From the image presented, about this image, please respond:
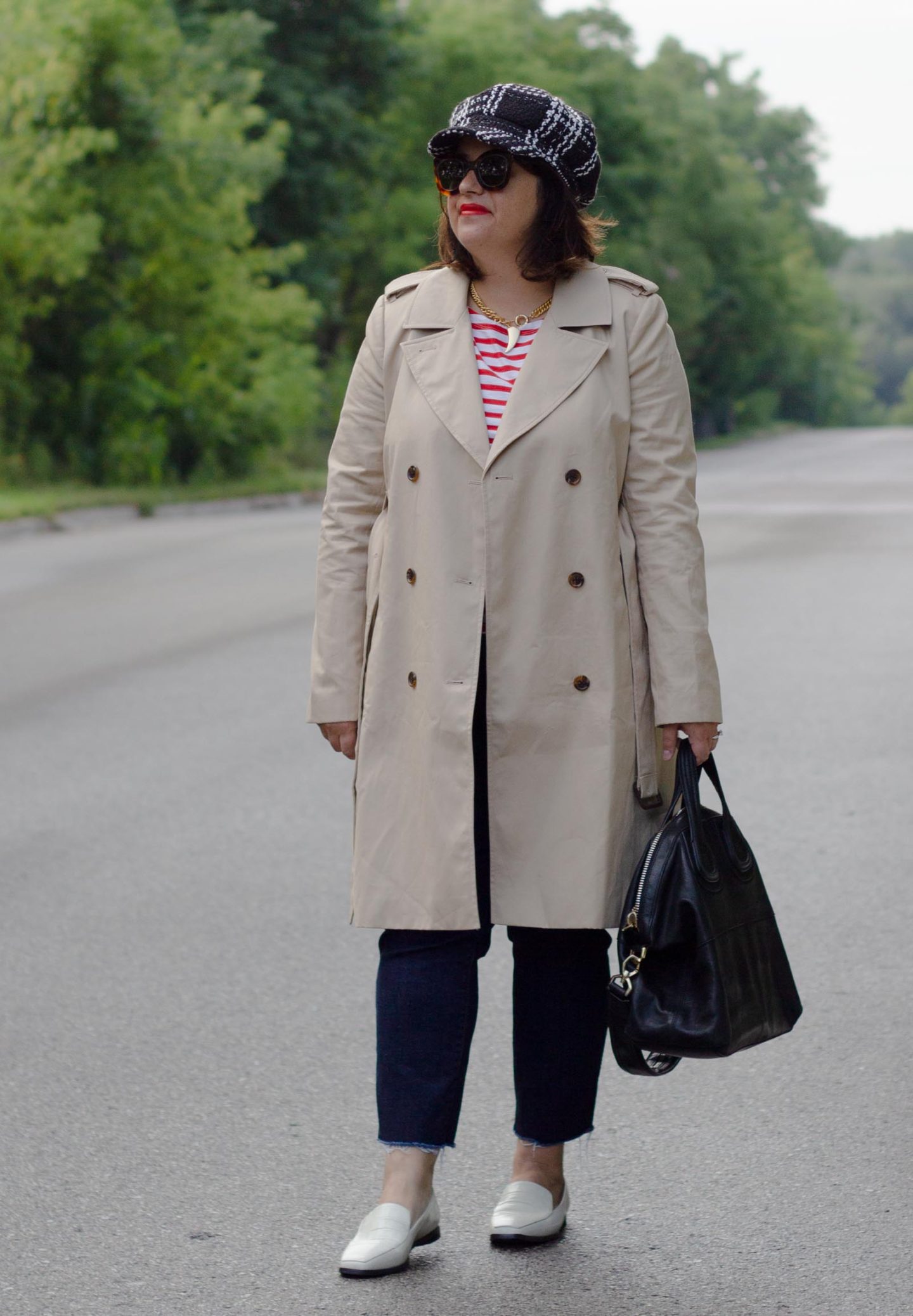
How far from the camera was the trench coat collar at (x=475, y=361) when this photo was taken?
123 inches

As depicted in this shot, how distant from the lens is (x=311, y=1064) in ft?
13.8

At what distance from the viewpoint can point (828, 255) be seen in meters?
97.8

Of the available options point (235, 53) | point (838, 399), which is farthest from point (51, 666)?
point (838, 399)

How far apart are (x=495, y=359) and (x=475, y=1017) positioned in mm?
1088

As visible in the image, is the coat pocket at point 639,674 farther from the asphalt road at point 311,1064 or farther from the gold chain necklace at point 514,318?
the asphalt road at point 311,1064

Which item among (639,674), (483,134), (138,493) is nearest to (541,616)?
(639,674)

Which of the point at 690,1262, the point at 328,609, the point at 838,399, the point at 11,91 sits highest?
the point at 11,91

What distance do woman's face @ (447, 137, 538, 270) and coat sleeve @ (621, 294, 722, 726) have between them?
0.26 meters

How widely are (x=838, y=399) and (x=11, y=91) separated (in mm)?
77909

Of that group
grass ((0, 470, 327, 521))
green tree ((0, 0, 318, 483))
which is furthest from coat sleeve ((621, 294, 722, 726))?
green tree ((0, 0, 318, 483))

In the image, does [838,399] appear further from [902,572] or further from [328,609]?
[328,609]

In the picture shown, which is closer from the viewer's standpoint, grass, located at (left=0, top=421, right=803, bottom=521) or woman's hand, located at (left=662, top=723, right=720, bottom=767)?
woman's hand, located at (left=662, top=723, right=720, bottom=767)

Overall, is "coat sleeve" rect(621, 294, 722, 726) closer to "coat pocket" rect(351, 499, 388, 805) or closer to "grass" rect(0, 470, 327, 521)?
"coat pocket" rect(351, 499, 388, 805)

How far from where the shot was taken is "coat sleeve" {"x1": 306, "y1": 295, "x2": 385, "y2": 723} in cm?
326
